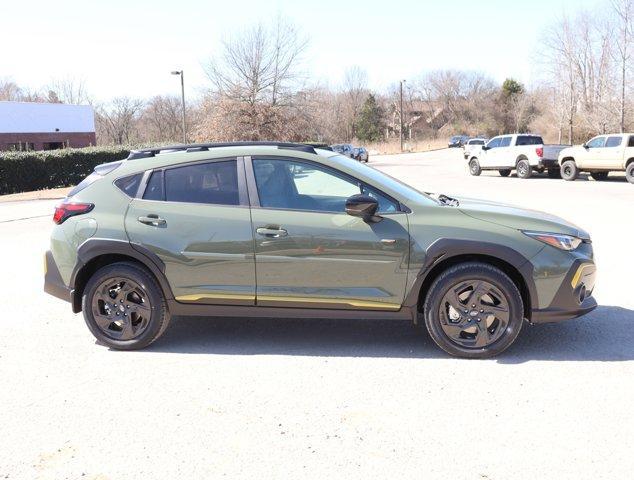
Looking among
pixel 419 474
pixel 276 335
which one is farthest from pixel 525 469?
pixel 276 335

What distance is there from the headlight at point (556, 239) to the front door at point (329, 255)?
0.98 metres

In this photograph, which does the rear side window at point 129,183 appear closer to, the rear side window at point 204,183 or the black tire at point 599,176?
the rear side window at point 204,183

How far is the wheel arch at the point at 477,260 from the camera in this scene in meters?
4.51

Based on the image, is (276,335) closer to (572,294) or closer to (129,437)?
(129,437)

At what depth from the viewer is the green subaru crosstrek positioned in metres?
4.55

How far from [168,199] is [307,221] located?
117 cm

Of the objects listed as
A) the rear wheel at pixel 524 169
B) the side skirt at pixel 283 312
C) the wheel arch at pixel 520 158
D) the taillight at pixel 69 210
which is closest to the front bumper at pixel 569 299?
the side skirt at pixel 283 312

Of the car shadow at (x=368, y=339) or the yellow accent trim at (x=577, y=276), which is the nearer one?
the yellow accent trim at (x=577, y=276)

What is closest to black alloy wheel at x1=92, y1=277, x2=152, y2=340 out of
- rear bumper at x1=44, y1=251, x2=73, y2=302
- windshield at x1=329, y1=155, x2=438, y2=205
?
rear bumper at x1=44, y1=251, x2=73, y2=302

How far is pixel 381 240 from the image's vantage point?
4551 mm

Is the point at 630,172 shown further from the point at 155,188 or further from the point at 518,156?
the point at 155,188

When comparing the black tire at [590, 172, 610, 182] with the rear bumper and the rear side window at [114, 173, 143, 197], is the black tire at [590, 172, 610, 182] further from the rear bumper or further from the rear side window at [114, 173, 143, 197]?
the rear bumper

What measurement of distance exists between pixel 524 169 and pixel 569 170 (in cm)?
228

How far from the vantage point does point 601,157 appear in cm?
2270
